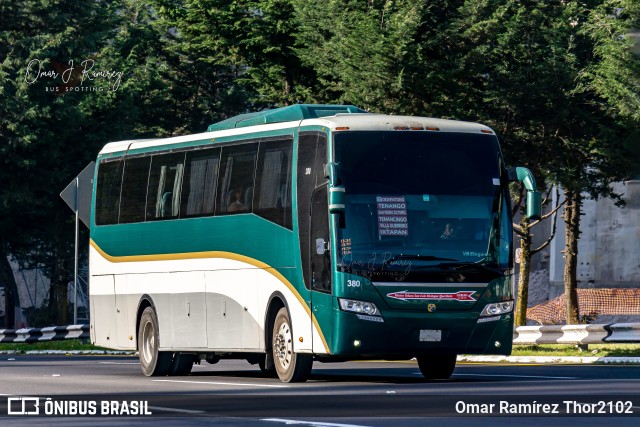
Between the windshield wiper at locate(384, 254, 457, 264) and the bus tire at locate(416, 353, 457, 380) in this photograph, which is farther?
the bus tire at locate(416, 353, 457, 380)

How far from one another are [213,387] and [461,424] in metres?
6.86

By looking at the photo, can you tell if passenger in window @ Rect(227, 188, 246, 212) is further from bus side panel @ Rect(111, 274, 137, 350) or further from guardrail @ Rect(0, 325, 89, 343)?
guardrail @ Rect(0, 325, 89, 343)

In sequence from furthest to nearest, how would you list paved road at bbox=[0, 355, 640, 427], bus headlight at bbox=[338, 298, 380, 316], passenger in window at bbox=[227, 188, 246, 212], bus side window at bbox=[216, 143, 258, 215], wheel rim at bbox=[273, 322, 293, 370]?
1. passenger in window at bbox=[227, 188, 246, 212]
2. bus side window at bbox=[216, 143, 258, 215]
3. wheel rim at bbox=[273, 322, 293, 370]
4. bus headlight at bbox=[338, 298, 380, 316]
5. paved road at bbox=[0, 355, 640, 427]

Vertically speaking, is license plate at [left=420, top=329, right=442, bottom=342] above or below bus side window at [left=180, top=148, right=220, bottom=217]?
below

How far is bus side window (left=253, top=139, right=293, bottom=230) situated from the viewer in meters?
21.6

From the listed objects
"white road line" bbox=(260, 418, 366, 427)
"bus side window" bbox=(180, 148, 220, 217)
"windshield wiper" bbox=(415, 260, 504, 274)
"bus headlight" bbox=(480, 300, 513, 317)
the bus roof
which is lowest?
"white road line" bbox=(260, 418, 366, 427)

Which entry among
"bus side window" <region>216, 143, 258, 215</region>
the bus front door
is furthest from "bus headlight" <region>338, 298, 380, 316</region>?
"bus side window" <region>216, 143, 258, 215</region>

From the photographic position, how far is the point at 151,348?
83.3 ft

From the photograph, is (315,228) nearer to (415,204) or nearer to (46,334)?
(415,204)

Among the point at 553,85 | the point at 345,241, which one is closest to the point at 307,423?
the point at 345,241

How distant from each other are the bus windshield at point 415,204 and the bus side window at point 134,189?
6.05 meters

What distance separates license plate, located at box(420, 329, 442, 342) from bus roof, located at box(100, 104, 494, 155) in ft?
9.05

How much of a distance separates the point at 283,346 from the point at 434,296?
93.5 inches

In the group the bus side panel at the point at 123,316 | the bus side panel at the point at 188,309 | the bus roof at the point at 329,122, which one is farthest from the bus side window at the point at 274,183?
the bus side panel at the point at 123,316
